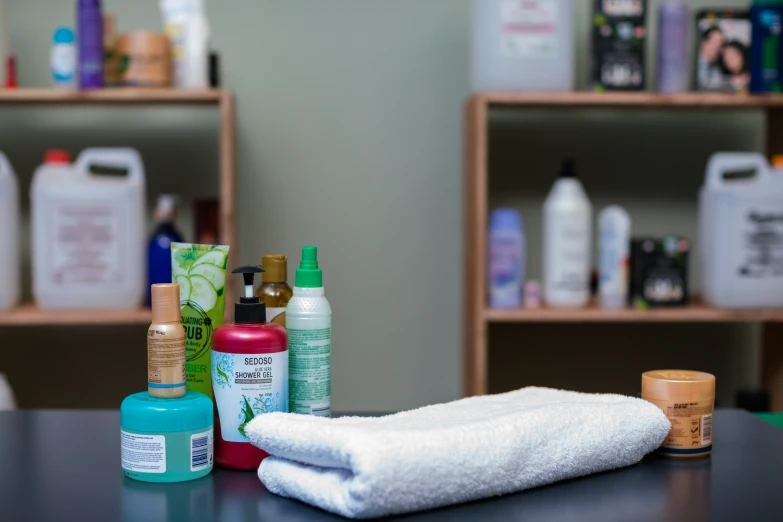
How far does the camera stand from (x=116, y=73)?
1894 millimetres

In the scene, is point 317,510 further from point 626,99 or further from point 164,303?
point 626,99

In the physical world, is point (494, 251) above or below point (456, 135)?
below

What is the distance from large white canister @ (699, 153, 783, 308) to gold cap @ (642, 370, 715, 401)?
121 cm

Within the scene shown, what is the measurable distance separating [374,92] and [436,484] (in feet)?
5.44

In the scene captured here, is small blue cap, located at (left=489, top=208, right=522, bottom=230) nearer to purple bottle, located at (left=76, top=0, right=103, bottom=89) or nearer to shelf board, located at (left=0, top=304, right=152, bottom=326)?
shelf board, located at (left=0, top=304, right=152, bottom=326)

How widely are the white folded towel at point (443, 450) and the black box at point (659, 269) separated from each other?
1.18 meters

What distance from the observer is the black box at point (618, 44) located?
189 centimetres

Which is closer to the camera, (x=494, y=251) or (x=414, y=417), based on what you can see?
(x=414, y=417)

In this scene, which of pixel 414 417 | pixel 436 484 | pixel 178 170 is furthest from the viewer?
pixel 178 170

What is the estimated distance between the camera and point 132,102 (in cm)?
188

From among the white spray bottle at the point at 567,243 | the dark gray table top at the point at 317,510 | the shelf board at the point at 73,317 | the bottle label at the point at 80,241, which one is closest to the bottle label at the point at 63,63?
the bottle label at the point at 80,241

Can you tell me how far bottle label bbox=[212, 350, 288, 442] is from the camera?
71cm

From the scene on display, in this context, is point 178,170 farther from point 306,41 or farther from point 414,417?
point 414,417

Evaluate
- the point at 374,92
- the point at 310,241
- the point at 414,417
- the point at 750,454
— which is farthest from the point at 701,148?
the point at 414,417
